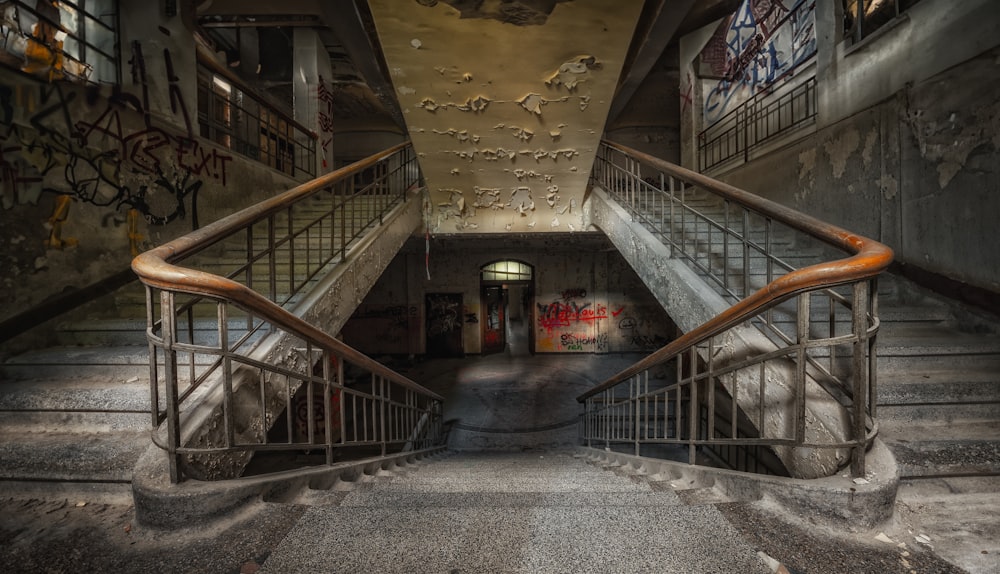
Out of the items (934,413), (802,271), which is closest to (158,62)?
(802,271)

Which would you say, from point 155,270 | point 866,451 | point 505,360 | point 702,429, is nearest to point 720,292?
point 866,451

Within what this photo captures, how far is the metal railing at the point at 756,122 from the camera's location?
16.2 feet

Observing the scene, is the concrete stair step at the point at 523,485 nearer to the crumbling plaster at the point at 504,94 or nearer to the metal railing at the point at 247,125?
the crumbling plaster at the point at 504,94

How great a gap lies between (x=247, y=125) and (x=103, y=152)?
11.4 feet

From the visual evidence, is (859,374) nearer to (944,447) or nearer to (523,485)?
(944,447)

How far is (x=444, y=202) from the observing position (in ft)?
16.9

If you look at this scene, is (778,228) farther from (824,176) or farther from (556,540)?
(556,540)

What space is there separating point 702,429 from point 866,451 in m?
4.59

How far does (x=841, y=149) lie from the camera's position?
4.10 metres

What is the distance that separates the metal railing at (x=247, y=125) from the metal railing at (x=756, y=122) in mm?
6802

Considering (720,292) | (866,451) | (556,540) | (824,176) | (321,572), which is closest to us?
(321,572)

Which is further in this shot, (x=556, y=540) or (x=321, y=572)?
(x=556, y=540)

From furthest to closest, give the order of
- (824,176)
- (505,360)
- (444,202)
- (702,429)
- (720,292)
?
1. (505,360)
2. (702,429)
3. (444,202)
4. (824,176)
5. (720,292)

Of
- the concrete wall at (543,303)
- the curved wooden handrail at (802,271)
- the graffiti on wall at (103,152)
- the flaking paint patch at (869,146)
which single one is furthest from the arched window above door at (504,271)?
the curved wooden handrail at (802,271)
